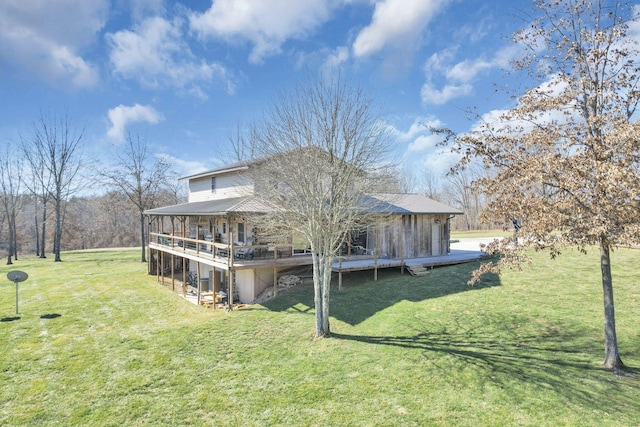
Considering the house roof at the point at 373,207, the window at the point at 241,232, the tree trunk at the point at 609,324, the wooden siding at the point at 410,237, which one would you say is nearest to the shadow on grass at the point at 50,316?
the house roof at the point at 373,207

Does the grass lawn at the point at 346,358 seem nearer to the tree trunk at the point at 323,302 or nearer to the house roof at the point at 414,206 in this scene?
the tree trunk at the point at 323,302

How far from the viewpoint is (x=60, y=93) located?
82.3 ft

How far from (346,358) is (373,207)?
5.61 metres

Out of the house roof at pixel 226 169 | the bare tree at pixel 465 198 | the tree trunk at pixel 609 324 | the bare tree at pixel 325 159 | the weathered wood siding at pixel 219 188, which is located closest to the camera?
the tree trunk at pixel 609 324

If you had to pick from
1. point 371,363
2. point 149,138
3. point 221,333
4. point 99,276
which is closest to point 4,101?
point 149,138

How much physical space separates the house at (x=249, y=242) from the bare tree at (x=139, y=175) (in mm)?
6838

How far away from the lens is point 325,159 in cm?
1000

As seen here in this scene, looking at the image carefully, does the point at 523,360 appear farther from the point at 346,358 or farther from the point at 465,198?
the point at 465,198

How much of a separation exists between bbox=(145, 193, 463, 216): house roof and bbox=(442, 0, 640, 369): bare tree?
4.99 meters

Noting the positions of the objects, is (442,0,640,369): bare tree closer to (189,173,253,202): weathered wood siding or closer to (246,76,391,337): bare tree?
(246,76,391,337): bare tree

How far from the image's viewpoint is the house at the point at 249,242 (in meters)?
14.1

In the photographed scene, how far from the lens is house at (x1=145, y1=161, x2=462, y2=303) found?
46.4ft

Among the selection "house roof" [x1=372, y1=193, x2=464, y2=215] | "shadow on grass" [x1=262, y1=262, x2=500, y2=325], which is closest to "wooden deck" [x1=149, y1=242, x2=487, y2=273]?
"shadow on grass" [x1=262, y1=262, x2=500, y2=325]

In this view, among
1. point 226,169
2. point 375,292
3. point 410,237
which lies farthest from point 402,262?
point 226,169
